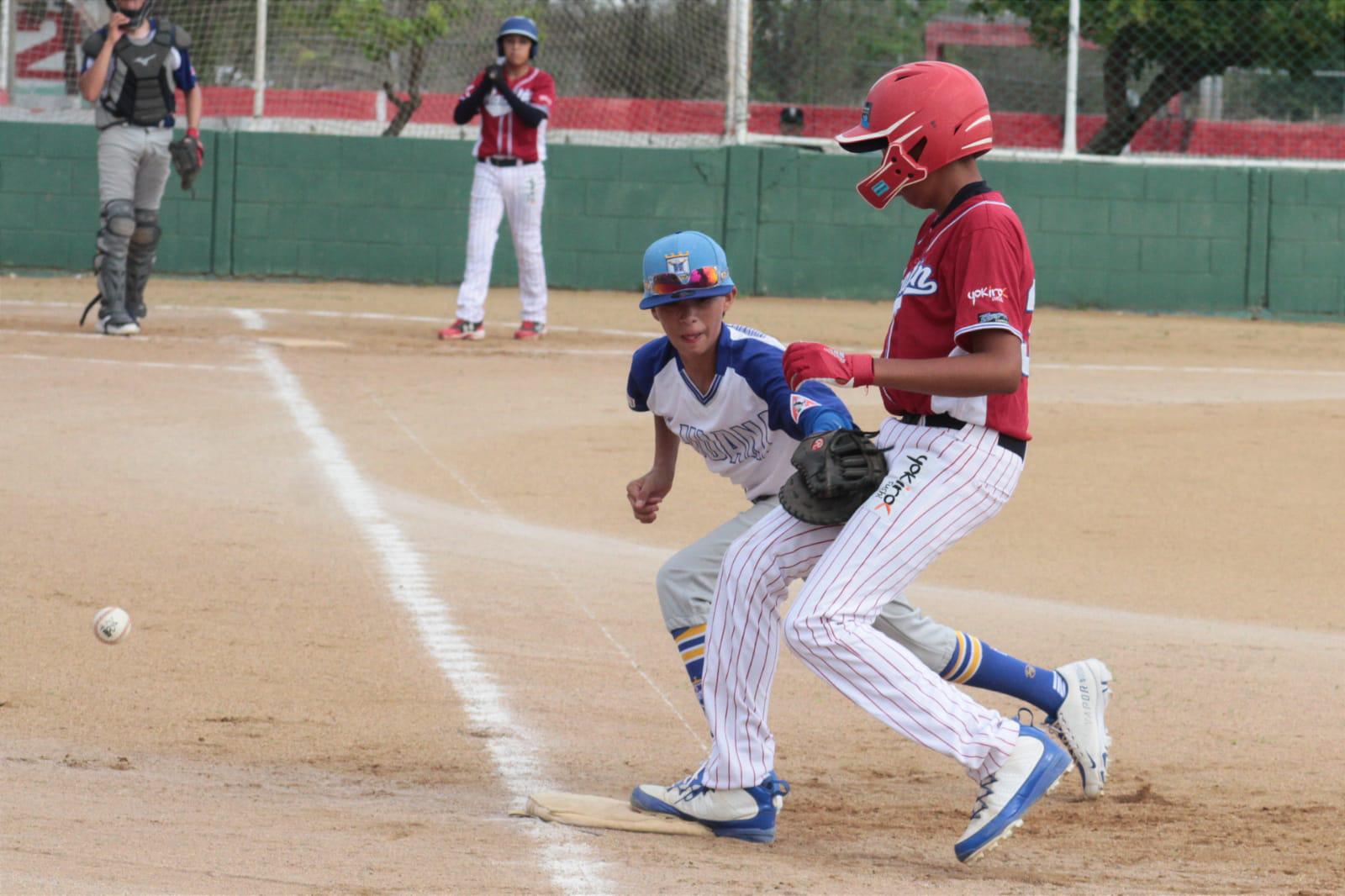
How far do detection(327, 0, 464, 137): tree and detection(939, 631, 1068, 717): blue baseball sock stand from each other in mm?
16010

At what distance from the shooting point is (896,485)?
3.87 meters

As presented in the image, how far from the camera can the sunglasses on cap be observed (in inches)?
163

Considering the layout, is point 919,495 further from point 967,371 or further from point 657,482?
point 657,482

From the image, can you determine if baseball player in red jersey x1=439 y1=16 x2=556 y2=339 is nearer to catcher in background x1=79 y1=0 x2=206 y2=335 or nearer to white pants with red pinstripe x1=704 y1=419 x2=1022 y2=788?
catcher in background x1=79 y1=0 x2=206 y2=335

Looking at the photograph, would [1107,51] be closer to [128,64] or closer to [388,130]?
[388,130]

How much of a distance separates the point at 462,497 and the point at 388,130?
1145 centimetres

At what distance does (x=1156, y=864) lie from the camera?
3.87 metres

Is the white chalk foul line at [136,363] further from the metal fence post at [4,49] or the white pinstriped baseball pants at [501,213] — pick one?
the metal fence post at [4,49]

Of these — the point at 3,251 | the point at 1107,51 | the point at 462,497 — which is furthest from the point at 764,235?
the point at 462,497

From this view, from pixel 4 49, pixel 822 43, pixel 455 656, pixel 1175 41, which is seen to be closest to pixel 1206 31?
pixel 1175 41

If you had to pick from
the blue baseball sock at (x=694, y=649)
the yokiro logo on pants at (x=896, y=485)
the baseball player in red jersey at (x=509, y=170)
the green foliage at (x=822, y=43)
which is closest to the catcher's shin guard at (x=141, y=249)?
the baseball player in red jersey at (x=509, y=170)

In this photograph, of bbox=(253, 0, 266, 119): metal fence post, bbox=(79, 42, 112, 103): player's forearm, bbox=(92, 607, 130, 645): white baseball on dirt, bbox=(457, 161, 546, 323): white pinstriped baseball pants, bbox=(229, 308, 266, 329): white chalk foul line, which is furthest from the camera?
bbox=(253, 0, 266, 119): metal fence post

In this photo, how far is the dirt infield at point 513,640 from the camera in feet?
12.6

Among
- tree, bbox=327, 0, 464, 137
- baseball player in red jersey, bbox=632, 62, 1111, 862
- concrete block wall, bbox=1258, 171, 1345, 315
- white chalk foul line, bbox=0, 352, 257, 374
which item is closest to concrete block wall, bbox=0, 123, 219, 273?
tree, bbox=327, 0, 464, 137
